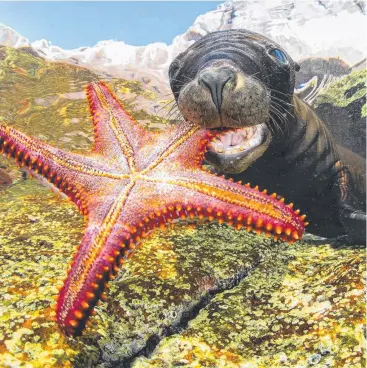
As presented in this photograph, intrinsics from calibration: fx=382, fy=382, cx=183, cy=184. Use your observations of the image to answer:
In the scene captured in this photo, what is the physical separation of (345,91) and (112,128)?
671cm

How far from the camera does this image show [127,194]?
2533 mm

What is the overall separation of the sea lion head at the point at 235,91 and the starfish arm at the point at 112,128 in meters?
0.42

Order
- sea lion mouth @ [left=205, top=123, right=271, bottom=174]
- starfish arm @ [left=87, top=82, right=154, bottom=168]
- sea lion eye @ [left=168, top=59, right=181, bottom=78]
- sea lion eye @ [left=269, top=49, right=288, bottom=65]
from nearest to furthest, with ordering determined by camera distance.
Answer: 1. starfish arm @ [left=87, top=82, right=154, bottom=168]
2. sea lion mouth @ [left=205, top=123, right=271, bottom=174]
3. sea lion eye @ [left=269, top=49, right=288, bottom=65]
4. sea lion eye @ [left=168, top=59, right=181, bottom=78]

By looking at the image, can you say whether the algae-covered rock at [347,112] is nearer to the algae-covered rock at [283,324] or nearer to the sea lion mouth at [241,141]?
the sea lion mouth at [241,141]

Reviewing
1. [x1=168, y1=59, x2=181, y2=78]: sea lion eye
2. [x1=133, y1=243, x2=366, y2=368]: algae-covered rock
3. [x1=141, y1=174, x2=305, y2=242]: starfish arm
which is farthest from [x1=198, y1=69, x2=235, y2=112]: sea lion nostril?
[x1=133, y1=243, x2=366, y2=368]: algae-covered rock

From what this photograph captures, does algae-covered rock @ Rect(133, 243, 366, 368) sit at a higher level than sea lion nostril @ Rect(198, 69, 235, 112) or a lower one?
lower

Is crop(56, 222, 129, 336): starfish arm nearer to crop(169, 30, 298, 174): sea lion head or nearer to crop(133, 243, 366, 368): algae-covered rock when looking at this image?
crop(133, 243, 366, 368): algae-covered rock

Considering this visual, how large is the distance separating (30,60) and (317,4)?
781 centimetres

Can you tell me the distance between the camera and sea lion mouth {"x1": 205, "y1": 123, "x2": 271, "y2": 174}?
3449 millimetres

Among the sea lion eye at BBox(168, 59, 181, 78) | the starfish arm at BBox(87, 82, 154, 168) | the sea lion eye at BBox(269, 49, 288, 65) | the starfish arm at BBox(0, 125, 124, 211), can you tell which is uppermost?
the sea lion eye at BBox(269, 49, 288, 65)

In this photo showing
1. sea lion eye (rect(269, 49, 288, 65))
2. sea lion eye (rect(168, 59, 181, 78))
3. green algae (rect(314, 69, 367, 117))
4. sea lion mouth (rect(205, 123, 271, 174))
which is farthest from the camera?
green algae (rect(314, 69, 367, 117))

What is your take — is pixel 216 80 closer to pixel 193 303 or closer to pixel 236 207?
pixel 236 207

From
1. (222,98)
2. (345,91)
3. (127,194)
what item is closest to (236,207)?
(127,194)

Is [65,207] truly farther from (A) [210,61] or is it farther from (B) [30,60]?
(B) [30,60]
